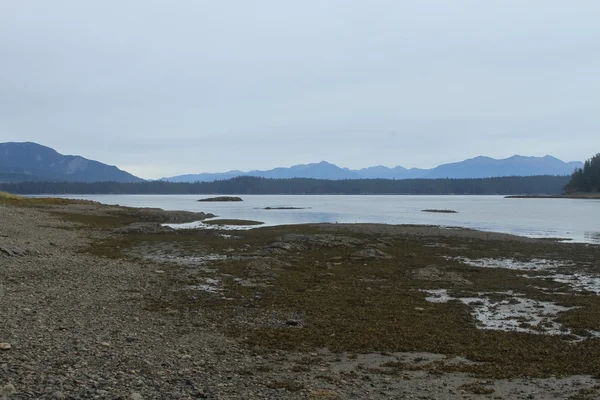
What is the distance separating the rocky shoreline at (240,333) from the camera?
889 centimetres

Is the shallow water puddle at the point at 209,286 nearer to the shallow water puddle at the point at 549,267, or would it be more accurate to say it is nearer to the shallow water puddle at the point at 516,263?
the shallow water puddle at the point at 549,267

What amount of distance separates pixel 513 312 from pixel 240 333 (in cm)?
937

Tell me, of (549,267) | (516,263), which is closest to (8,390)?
(549,267)

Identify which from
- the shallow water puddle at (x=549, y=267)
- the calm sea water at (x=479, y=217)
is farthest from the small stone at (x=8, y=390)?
the calm sea water at (x=479, y=217)

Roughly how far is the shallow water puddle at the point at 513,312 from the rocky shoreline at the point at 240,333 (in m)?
0.77

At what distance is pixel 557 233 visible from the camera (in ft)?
168

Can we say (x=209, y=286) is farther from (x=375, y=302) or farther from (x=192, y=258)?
(x=192, y=258)

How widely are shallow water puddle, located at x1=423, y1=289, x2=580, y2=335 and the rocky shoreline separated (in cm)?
77

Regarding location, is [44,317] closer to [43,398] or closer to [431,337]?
[43,398]

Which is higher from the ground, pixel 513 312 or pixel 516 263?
pixel 513 312

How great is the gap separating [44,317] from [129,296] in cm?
415

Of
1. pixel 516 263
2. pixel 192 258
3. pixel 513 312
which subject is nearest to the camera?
pixel 513 312

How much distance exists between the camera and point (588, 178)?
180m

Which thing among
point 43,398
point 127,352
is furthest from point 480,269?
point 43,398
